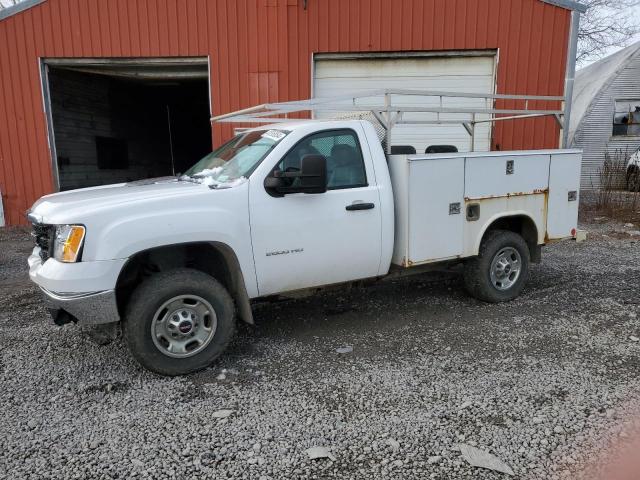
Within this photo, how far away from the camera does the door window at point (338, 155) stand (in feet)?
13.6

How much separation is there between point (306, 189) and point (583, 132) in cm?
1603

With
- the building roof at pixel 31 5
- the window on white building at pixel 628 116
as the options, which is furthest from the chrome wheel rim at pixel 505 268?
the window on white building at pixel 628 116

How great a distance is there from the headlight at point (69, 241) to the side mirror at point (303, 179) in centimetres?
139

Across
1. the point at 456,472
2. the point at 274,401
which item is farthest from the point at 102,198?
the point at 456,472

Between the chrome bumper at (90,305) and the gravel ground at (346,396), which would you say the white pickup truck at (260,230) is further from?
the gravel ground at (346,396)

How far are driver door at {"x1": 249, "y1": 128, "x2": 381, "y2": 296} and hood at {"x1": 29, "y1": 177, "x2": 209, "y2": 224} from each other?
62cm

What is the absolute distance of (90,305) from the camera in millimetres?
3348

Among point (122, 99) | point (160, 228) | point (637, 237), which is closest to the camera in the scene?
point (160, 228)

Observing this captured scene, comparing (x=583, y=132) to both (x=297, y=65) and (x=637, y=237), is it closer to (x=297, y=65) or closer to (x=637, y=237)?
(x=637, y=237)

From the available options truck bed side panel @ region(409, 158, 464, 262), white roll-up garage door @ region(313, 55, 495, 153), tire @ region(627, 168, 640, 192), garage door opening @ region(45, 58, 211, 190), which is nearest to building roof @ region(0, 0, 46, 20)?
garage door opening @ region(45, 58, 211, 190)

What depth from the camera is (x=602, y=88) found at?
1628 cm

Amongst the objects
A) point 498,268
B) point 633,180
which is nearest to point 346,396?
point 498,268

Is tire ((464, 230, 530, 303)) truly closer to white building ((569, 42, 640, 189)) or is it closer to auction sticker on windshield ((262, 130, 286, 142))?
auction sticker on windshield ((262, 130, 286, 142))

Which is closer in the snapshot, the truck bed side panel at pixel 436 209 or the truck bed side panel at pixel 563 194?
the truck bed side panel at pixel 436 209
